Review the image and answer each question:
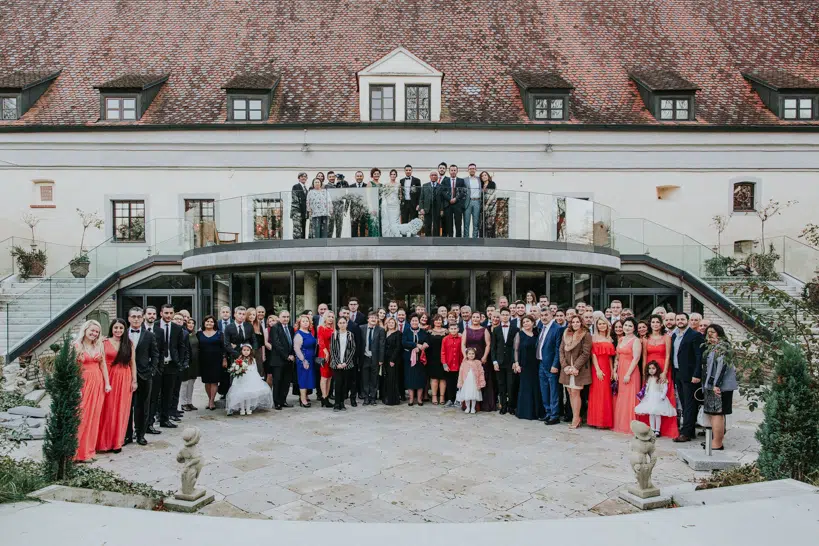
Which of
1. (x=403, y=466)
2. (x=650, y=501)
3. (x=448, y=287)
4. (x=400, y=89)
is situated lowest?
(x=403, y=466)

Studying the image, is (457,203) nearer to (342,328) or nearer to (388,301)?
(388,301)

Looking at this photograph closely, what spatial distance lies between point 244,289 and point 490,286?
6.65 meters

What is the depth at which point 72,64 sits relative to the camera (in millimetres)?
27750

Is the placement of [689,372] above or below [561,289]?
below

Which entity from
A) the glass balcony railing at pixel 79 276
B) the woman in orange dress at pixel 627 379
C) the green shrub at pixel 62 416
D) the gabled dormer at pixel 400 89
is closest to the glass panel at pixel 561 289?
the woman in orange dress at pixel 627 379

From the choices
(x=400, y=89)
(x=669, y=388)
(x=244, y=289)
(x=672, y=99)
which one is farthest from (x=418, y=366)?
(x=672, y=99)

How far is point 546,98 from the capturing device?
26109 mm

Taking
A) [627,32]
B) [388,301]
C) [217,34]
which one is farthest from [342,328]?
[627,32]

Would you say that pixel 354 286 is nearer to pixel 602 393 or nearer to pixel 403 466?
pixel 602 393

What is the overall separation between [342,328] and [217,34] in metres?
20.6

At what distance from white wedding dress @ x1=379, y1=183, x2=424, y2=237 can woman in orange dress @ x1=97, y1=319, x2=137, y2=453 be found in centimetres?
792

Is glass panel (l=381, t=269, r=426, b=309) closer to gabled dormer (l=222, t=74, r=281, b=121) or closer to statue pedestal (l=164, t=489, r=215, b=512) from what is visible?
statue pedestal (l=164, t=489, r=215, b=512)

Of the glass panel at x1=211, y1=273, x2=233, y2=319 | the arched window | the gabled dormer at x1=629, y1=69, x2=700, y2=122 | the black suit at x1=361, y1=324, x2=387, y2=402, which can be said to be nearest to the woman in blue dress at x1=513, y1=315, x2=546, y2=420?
the black suit at x1=361, y1=324, x2=387, y2=402

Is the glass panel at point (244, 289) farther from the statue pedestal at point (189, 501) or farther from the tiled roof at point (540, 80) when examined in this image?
the tiled roof at point (540, 80)
